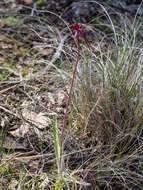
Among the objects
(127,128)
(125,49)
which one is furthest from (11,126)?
(125,49)

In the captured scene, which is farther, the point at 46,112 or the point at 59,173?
the point at 46,112

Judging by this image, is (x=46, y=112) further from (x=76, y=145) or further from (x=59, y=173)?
(x=59, y=173)

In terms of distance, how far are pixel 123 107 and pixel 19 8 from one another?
7.21ft

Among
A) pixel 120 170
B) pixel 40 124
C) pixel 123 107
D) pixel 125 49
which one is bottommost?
pixel 120 170

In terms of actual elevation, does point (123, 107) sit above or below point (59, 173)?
above

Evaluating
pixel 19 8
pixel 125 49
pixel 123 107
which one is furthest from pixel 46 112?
pixel 19 8

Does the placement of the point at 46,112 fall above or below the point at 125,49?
below

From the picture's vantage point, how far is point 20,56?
2.72 m

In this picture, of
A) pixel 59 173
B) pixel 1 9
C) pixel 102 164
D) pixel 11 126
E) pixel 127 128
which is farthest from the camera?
pixel 1 9

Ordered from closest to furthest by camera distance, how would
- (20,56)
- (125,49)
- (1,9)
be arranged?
(125,49)
(20,56)
(1,9)

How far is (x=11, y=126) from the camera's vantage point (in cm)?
195

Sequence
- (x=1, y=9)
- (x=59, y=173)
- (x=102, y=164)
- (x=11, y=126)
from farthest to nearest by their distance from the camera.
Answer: (x=1, y=9), (x=11, y=126), (x=102, y=164), (x=59, y=173)

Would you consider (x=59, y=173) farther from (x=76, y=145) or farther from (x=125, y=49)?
(x=125, y=49)

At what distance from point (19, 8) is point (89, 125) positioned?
216 cm
